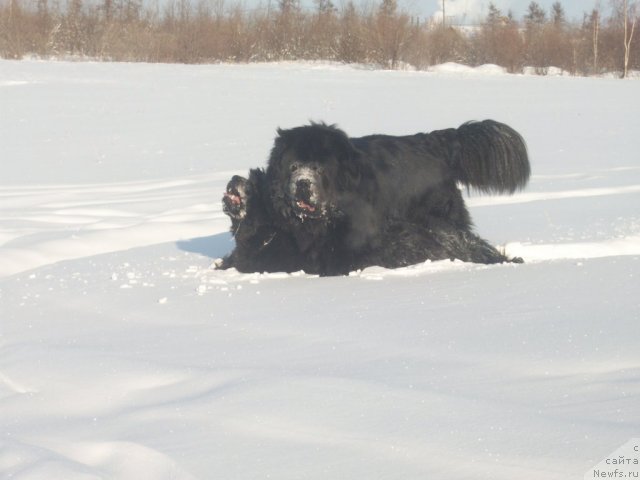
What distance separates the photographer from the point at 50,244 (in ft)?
20.8

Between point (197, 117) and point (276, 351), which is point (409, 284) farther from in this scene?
point (197, 117)

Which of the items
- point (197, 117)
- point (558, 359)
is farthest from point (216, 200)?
point (197, 117)

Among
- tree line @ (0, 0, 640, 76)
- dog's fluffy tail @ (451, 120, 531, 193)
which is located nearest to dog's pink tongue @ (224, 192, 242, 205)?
dog's fluffy tail @ (451, 120, 531, 193)

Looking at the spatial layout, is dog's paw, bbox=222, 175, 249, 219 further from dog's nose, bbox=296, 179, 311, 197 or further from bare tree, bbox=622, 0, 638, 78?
bare tree, bbox=622, 0, 638, 78

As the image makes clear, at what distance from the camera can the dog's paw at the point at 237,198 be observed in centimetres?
552

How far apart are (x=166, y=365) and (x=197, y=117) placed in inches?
488

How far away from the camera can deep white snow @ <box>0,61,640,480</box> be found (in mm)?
2305

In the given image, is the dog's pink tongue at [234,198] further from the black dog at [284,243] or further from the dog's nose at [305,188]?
the dog's nose at [305,188]

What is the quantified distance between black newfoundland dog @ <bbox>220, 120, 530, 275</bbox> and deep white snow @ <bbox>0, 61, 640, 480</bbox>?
0.84 ft

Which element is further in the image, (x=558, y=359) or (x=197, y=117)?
(x=197, y=117)

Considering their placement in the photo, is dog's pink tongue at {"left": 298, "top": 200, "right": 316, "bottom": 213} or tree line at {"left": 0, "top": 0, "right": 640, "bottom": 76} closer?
dog's pink tongue at {"left": 298, "top": 200, "right": 316, "bottom": 213}

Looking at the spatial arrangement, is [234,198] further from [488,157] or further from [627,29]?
[627,29]

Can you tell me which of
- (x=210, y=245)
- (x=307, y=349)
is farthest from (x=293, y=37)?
(x=307, y=349)

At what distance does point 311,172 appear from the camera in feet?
17.2
